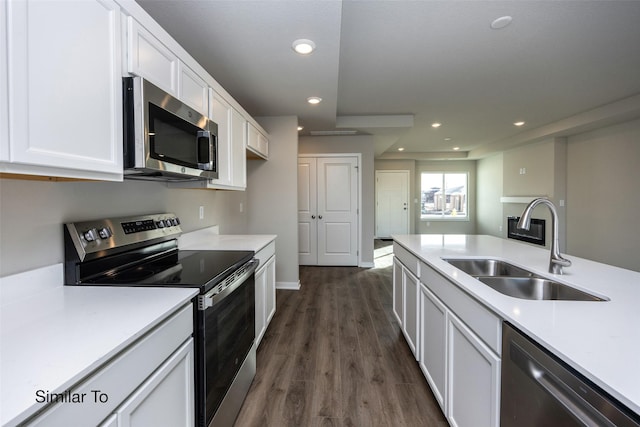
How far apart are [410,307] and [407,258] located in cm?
38

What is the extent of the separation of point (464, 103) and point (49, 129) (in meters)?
4.20

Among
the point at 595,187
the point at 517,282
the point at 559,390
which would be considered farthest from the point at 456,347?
the point at 595,187

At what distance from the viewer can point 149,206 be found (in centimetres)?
186

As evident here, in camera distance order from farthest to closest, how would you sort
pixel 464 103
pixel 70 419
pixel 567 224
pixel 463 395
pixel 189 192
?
pixel 567 224
pixel 464 103
pixel 189 192
pixel 463 395
pixel 70 419

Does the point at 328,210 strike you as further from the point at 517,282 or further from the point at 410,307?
the point at 517,282

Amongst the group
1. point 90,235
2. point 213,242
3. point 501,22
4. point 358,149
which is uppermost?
point 501,22

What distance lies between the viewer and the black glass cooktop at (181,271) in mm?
1267

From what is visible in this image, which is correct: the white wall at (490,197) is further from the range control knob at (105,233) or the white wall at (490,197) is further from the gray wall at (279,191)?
the range control knob at (105,233)

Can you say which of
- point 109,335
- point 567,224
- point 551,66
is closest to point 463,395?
point 109,335

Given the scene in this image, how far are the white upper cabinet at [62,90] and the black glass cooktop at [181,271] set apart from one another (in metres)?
0.49

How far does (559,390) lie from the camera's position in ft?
2.48

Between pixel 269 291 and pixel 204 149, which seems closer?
pixel 204 149

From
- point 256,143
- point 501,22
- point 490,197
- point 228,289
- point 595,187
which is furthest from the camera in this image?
point 490,197

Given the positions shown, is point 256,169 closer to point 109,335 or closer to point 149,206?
point 149,206
